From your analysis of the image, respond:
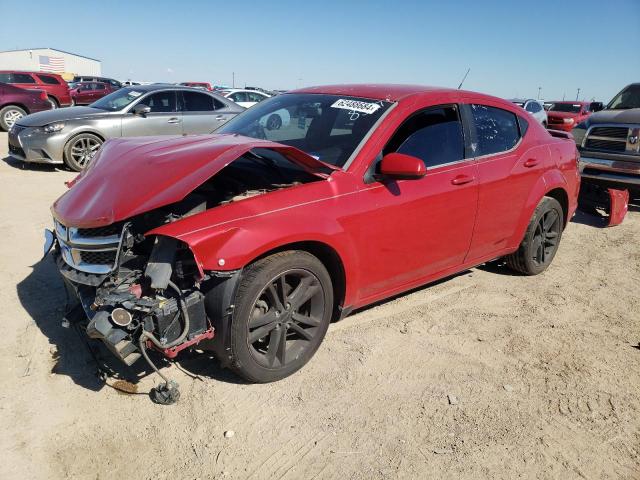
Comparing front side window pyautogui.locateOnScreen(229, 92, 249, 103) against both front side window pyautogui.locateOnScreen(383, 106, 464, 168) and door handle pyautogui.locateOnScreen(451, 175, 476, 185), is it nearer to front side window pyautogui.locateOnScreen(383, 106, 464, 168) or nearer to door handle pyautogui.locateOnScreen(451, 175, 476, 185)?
front side window pyautogui.locateOnScreen(383, 106, 464, 168)

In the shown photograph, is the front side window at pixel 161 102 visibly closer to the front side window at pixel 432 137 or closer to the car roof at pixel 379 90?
the car roof at pixel 379 90

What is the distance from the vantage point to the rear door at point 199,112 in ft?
31.3

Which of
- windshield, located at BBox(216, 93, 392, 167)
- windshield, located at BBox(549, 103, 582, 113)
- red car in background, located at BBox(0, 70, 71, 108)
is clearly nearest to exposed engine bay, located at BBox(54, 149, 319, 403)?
windshield, located at BBox(216, 93, 392, 167)

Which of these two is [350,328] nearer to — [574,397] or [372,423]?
[372,423]

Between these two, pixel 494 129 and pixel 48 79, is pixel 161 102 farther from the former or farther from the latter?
pixel 48 79

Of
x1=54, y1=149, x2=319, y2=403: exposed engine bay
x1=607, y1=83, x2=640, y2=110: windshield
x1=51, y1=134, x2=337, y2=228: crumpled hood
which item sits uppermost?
x1=607, y1=83, x2=640, y2=110: windshield

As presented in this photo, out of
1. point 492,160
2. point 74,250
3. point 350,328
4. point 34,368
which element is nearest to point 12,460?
point 34,368

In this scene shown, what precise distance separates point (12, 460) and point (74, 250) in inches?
43.1

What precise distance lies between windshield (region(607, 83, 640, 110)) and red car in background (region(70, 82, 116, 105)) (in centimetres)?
2033

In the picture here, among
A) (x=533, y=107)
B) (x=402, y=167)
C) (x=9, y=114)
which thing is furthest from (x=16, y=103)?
(x=533, y=107)

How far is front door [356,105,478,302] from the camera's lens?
329 cm

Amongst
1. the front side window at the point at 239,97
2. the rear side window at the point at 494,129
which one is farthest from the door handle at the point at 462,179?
the front side window at the point at 239,97

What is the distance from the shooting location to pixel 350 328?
375 cm

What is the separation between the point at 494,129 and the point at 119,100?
24.7ft
